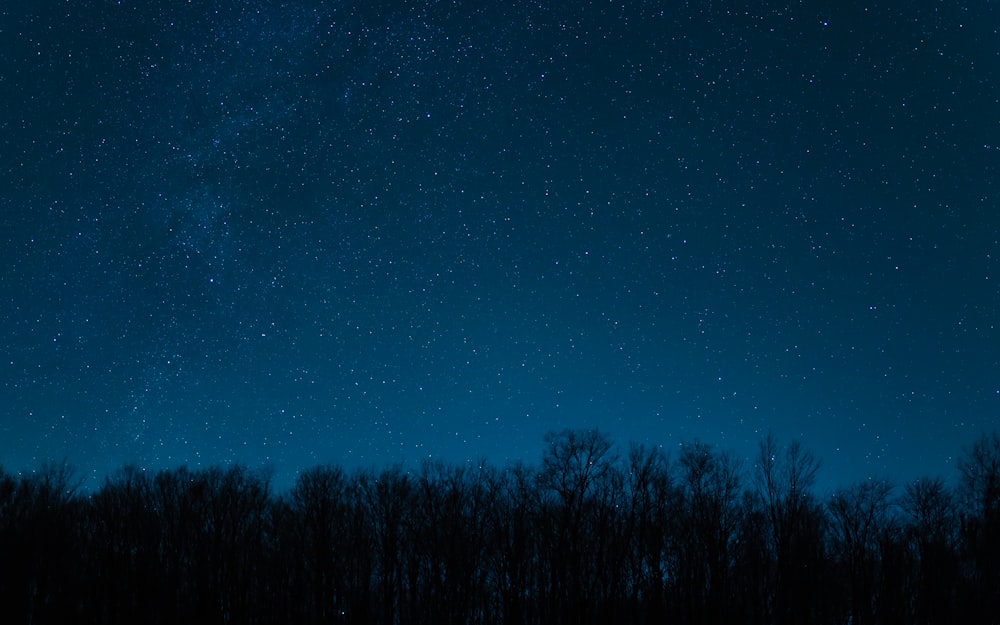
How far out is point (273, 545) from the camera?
53.6 metres

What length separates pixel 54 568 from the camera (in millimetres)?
47875

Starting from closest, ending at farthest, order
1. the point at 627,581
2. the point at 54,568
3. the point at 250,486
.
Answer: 1. the point at 54,568
2. the point at 627,581
3. the point at 250,486

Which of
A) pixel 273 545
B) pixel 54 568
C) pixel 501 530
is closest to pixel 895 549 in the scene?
pixel 501 530

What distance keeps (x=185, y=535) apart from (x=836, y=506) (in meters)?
39.5

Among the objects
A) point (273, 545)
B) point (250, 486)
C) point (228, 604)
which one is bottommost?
point (228, 604)

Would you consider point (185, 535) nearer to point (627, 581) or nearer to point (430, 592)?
point (430, 592)

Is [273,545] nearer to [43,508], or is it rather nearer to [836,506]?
[43,508]

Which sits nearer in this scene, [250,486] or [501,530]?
[501,530]

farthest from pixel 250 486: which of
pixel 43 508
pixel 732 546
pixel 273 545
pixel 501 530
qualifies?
pixel 732 546

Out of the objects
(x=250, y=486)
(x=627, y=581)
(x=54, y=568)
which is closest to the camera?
(x=54, y=568)

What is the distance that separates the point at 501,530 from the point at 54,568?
24821mm

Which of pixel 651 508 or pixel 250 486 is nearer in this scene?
pixel 651 508

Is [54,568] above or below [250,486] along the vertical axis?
below

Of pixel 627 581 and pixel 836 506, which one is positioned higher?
pixel 836 506
